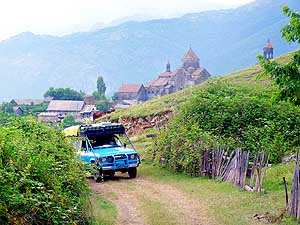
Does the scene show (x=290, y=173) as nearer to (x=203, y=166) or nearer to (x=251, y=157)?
(x=251, y=157)

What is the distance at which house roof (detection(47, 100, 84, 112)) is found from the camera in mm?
110562

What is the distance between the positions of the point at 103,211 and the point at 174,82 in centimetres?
10954

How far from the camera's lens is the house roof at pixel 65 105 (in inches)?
4353

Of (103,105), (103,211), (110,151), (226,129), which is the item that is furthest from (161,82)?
(103,211)

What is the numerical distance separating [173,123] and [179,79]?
3904 inches

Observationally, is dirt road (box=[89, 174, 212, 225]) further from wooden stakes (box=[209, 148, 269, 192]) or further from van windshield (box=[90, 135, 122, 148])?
van windshield (box=[90, 135, 122, 148])

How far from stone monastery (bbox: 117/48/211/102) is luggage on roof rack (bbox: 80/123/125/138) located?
88640 mm

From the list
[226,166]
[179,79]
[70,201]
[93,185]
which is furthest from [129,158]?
[179,79]

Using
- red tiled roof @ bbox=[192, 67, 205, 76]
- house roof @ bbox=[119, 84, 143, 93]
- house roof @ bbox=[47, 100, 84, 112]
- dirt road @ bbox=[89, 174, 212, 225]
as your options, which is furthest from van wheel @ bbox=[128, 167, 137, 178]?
house roof @ bbox=[119, 84, 143, 93]

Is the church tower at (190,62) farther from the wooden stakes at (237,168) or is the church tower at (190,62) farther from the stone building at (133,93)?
the wooden stakes at (237,168)

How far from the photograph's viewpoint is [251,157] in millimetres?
15648

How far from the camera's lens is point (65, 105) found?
113 m

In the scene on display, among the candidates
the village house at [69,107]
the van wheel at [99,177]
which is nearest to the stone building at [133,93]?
the village house at [69,107]

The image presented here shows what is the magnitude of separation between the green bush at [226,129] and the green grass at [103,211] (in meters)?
4.43
